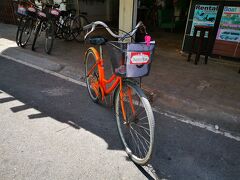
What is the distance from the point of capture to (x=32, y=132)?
2.78 meters

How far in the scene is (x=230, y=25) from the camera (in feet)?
16.7

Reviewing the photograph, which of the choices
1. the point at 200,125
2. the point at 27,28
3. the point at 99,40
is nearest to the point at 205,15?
the point at 200,125

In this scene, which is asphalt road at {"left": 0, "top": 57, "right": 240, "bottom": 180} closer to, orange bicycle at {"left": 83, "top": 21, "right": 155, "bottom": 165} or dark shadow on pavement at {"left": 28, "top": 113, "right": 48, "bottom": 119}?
dark shadow on pavement at {"left": 28, "top": 113, "right": 48, "bottom": 119}

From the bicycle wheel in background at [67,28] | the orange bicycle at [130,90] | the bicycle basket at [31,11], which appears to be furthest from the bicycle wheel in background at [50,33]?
the orange bicycle at [130,90]

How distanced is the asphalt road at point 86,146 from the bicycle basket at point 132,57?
3.44ft

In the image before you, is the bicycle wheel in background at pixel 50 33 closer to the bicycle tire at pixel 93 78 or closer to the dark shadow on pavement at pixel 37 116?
the bicycle tire at pixel 93 78

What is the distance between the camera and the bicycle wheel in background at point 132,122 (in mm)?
2295

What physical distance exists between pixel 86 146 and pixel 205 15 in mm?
4718

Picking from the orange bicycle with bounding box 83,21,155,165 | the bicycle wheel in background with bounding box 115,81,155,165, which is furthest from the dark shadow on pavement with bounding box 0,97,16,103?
the bicycle wheel in background with bounding box 115,81,155,165

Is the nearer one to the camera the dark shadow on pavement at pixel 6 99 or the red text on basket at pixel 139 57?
the red text on basket at pixel 139 57

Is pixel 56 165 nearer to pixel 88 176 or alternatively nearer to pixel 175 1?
pixel 88 176

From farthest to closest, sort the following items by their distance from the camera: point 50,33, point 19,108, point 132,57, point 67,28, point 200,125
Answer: point 67,28 < point 50,33 < point 19,108 < point 200,125 < point 132,57

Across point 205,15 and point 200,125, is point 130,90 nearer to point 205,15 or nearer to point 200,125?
point 200,125

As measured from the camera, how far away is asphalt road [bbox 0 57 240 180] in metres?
2.21
